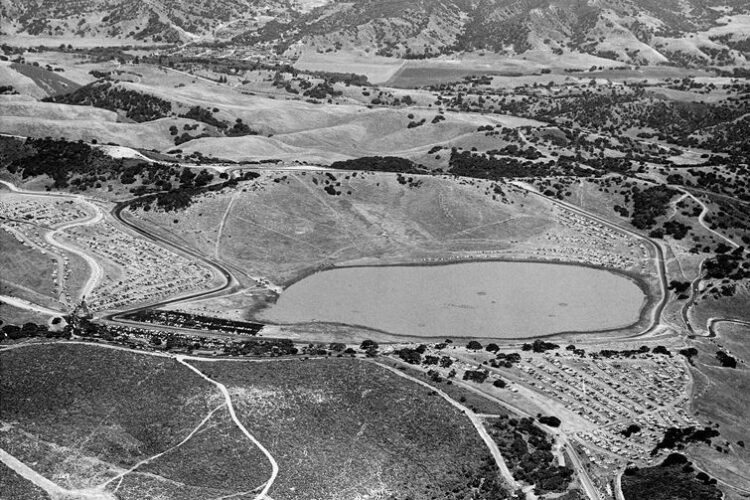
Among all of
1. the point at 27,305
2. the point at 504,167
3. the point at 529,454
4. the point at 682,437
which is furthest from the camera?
the point at 504,167

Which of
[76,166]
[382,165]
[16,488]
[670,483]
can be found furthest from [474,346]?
[76,166]

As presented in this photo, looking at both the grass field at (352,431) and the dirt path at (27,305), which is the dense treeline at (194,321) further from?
the grass field at (352,431)

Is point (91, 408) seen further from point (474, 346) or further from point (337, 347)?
point (474, 346)

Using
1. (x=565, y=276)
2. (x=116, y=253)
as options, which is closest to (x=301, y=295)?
(x=116, y=253)

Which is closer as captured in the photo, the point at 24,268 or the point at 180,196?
the point at 24,268

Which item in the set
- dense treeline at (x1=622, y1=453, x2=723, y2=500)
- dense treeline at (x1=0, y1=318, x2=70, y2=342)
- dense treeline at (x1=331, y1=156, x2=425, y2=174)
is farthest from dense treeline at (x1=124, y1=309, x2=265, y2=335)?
dense treeline at (x1=331, y1=156, x2=425, y2=174)

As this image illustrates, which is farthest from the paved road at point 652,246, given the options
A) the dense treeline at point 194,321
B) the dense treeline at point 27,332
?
the dense treeline at point 27,332

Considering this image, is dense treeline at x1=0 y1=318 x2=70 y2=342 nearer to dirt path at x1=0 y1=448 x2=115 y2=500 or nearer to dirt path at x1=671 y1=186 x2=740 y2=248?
dirt path at x1=0 y1=448 x2=115 y2=500
